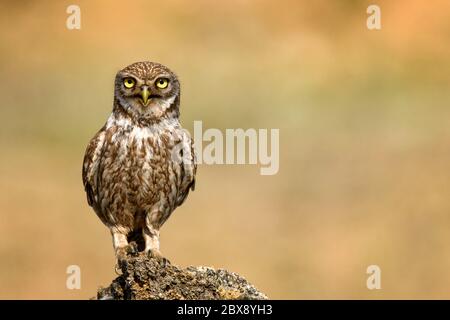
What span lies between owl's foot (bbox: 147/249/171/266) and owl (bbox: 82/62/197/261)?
0.04 feet

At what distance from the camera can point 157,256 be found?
11211mm

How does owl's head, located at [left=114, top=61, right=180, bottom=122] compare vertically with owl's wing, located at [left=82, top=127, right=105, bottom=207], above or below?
above

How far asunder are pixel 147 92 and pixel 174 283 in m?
2.12

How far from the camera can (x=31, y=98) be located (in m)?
24.0

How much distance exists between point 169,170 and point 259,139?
720 cm

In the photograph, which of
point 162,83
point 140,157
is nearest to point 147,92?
point 162,83

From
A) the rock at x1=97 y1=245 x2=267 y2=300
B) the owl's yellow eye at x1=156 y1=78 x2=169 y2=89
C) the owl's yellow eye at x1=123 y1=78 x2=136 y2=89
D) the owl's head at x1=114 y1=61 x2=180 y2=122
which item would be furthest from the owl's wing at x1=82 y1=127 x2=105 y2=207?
the rock at x1=97 y1=245 x2=267 y2=300

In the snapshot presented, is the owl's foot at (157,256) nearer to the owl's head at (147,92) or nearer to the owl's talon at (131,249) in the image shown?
the owl's talon at (131,249)

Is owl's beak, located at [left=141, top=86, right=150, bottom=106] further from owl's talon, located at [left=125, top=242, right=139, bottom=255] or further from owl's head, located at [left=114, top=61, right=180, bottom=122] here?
owl's talon, located at [left=125, top=242, right=139, bottom=255]

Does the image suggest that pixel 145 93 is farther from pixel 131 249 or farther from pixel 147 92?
pixel 131 249

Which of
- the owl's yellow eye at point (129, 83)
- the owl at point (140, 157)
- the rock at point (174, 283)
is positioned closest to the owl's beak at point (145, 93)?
the owl at point (140, 157)

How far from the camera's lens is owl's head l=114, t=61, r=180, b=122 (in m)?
11.4

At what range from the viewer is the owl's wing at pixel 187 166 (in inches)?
465

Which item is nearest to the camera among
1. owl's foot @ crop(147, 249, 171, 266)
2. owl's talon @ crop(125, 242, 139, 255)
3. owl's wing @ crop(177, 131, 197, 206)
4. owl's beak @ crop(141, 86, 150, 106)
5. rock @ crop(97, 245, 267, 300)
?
rock @ crop(97, 245, 267, 300)
